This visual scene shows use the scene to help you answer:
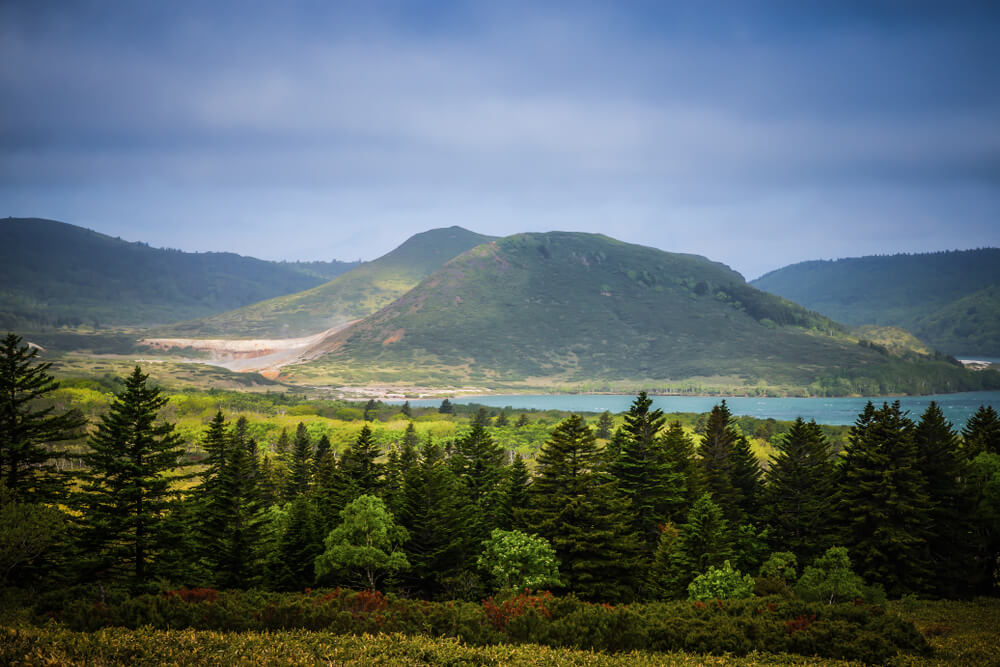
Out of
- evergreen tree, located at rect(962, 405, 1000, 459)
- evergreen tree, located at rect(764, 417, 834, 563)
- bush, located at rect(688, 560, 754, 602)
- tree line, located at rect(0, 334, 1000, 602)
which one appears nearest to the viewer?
bush, located at rect(688, 560, 754, 602)

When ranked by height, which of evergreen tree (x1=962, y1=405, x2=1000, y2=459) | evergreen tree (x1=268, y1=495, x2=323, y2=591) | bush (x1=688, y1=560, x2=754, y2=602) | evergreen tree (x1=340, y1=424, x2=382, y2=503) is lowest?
evergreen tree (x1=268, y1=495, x2=323, y2=591)

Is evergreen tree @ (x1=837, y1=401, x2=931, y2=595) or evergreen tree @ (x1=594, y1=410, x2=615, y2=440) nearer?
evergreen tree @ (x1=837, y1=401, x2=931, y2=595)

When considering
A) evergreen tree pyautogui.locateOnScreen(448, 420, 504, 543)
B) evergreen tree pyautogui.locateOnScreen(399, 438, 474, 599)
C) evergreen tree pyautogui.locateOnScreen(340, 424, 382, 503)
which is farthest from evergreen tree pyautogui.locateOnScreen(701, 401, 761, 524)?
evergreen tree pyautogui.locateOnScreen(340, 424, 382, 503)

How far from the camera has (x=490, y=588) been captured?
149ft

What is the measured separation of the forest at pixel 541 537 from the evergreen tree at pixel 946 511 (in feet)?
0.58

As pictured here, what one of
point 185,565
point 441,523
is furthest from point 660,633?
point 185,565

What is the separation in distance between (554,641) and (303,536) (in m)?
33.7

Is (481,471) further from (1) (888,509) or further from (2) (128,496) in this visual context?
(1) (888,509)

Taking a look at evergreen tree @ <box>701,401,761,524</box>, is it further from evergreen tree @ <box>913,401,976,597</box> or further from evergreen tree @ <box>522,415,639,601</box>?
evergreen tree @ <box>522,415,639,601</box>

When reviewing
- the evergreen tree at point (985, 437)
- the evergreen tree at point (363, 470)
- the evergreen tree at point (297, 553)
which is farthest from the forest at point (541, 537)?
the evergreen tree at point (985, 437)

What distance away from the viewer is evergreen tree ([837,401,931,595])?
166 ft

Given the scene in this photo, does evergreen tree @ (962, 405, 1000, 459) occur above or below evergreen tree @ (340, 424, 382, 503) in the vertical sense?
above

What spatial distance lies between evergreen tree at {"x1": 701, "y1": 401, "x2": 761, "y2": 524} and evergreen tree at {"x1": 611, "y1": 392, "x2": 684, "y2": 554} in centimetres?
552

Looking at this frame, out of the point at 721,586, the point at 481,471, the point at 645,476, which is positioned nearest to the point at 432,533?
the point at 481,471
